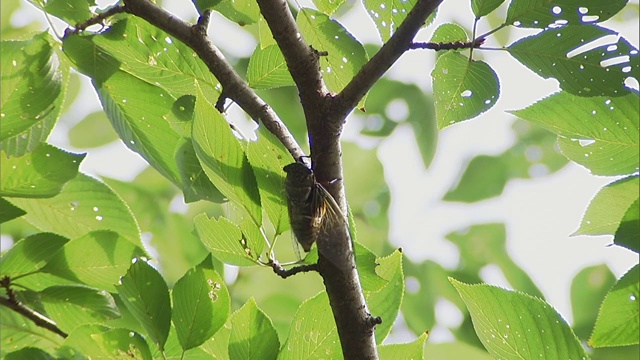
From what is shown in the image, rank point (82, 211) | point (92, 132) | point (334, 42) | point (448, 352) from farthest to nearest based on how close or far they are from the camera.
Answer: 1. point (92, 132)
2. point (448, 352)
3. point (82, 211)
4. point (334, 42)

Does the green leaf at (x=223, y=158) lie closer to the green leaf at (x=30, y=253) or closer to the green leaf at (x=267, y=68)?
the green leaf at (x=267, y=68)

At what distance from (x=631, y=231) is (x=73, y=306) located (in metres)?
0.73

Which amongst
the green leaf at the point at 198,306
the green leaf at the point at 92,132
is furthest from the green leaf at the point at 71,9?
the green leaf at the point at 92,132

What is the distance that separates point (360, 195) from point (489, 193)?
0.49 metres

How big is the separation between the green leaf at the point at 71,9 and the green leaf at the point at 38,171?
17 cm

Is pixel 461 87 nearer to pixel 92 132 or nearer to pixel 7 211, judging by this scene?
pixel 7 211

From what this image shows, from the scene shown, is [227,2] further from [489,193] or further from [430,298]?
[489,193]

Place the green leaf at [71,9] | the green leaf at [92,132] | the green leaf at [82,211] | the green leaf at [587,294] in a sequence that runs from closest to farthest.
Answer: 1. the green leaf at [71,9]
2. the green leaf at [82,211]
3. the green leaf at [587,294]
4. the green leaf at [92,132]

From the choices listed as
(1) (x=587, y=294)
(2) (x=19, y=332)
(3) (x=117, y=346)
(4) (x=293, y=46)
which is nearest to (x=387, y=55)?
(4) (x=293, y=46)

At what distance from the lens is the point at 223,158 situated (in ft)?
2.42

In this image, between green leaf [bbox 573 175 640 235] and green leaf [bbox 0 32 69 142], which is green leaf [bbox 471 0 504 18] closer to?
green leaf [bbox 573 175 640 235]

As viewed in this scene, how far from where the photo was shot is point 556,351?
0.81 meters

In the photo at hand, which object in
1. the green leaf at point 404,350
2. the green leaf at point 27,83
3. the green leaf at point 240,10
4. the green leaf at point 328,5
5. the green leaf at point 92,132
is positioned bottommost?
the green leaf at point 92,132

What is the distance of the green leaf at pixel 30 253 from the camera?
0.95 meters
